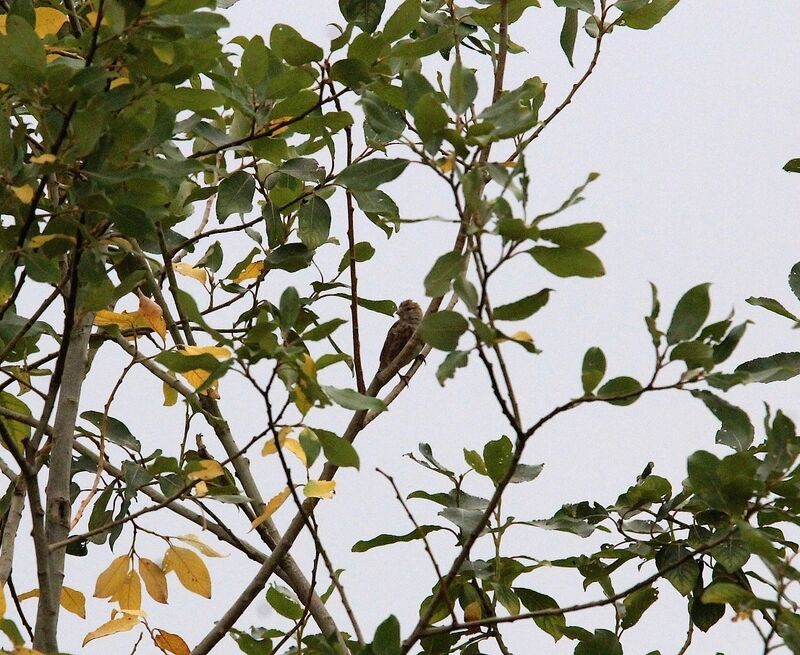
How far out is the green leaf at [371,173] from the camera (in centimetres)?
173

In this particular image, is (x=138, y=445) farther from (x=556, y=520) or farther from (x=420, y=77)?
(x=420, y=77)

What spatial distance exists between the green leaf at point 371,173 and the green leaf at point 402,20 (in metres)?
0.32

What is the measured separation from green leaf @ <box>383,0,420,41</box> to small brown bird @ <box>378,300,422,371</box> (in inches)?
135

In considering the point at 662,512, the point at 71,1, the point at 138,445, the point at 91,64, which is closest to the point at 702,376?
the point at 662,512

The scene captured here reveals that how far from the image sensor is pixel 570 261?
4.77ft

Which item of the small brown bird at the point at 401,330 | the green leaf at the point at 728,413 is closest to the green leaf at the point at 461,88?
the green leaf at the point at 728,413

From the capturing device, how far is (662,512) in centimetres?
220

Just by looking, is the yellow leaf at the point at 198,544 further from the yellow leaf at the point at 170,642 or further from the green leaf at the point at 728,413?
the green leaf at the point at 728,413

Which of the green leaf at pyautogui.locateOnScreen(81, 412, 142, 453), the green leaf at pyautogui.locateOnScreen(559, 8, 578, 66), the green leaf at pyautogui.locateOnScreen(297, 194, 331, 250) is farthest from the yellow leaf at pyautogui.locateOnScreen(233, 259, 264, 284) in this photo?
the green leaf at pyautogui.locateOnScreen(559, 8, 578, 66)

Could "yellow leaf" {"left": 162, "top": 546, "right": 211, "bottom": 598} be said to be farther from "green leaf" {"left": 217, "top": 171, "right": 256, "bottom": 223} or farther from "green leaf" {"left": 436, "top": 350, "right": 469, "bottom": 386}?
"green leaf" {"left": 436, "top": 350, "right": 469, "bottom": 386}

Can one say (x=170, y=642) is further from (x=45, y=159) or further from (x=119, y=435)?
(x=45, y=159)

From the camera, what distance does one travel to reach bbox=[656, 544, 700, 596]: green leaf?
80.6 inches

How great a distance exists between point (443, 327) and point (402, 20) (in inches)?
27.1

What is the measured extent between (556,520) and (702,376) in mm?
672
